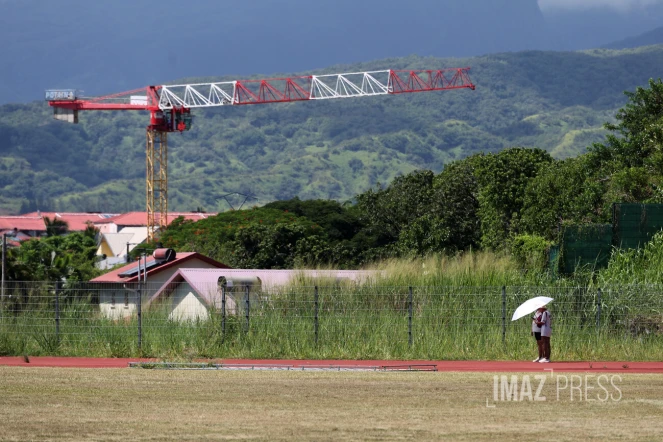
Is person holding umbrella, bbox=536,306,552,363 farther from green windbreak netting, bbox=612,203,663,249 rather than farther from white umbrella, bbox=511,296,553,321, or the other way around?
green windbreak netting, bbox=612,203,663,249

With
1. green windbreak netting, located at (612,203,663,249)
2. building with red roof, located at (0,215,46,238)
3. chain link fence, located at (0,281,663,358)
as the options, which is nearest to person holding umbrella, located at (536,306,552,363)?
chain link fence, located at (0,281,663,358)

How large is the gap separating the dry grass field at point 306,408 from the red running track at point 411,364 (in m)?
1.64

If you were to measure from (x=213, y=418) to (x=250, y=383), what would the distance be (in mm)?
4023

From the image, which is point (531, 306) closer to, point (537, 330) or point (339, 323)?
point (537, 330)

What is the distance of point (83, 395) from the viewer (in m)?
16.2

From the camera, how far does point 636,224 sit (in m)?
28.4

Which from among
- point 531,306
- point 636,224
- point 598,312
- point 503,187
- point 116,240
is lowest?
point 598,312

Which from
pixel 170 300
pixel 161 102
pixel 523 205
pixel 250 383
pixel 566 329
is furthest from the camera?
pixel 161 102

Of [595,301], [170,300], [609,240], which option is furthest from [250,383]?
[609,240]

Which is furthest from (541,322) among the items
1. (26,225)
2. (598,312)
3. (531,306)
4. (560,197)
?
(26,225)

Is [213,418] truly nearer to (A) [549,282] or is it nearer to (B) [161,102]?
(A) [549,282]

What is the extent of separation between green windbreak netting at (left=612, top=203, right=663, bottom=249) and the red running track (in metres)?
6.54

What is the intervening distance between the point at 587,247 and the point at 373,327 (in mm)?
7397

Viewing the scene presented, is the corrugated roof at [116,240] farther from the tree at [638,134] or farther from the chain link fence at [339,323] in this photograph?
the chain link fence at [339,323]
